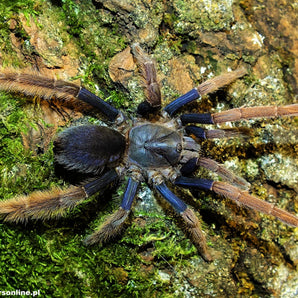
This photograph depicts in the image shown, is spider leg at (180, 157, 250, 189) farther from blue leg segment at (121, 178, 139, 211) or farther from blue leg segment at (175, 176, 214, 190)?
blue leg segment at (121, 178, 139, 211)

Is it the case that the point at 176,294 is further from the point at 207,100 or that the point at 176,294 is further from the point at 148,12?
the point at 148,12

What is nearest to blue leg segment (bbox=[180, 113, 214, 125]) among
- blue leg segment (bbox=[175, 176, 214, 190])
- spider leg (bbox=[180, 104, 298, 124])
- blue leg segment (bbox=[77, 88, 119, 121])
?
spider leg (bbox=[180, 104, 298, 124])

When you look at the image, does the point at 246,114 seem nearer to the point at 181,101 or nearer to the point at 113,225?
the point at 181,101

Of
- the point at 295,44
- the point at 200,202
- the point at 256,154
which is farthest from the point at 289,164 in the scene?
the point at 295,44

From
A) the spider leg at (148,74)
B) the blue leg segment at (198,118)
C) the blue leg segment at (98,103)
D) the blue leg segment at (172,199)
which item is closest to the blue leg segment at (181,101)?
the blue leg segment at (198,118)

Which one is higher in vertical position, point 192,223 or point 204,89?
point 204,89

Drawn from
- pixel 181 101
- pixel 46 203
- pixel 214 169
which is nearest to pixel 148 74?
pixel 181 101

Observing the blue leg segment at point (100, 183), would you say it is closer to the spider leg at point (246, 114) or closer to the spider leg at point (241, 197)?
→ the spider leg at point (241, 197)
